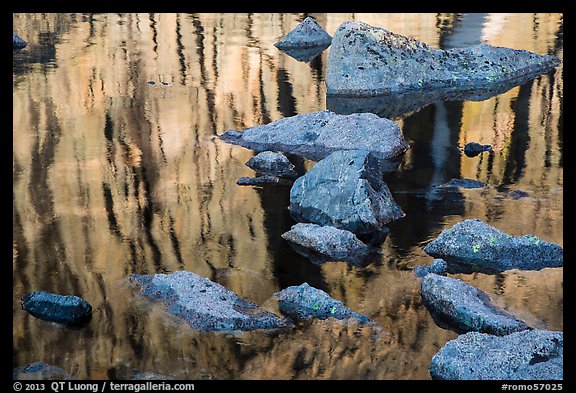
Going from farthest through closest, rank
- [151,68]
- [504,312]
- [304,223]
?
[151,68]
[304,223]
[504,312]

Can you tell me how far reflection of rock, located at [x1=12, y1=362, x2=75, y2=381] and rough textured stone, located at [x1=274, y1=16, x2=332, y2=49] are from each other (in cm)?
939

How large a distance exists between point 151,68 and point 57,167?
14.4 feet

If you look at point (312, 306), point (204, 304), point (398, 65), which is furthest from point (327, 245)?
point (398, 65)

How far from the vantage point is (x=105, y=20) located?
16141 millimetres

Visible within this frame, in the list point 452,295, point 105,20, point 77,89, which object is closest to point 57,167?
point 77,89

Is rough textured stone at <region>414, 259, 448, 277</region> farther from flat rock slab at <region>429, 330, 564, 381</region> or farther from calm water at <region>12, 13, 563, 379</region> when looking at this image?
flat rock slab at <region>429, 330, 564, 381</region>

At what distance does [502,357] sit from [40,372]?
2345mm

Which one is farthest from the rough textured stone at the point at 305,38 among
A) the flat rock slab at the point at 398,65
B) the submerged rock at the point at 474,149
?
the submerged rock at the point at 474,149

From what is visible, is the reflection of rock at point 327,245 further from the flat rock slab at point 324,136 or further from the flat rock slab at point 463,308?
the flat rock slab at point 324,136

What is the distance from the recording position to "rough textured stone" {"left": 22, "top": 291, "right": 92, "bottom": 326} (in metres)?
5.09

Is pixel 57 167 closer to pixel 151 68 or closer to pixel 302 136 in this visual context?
pixel 302 136

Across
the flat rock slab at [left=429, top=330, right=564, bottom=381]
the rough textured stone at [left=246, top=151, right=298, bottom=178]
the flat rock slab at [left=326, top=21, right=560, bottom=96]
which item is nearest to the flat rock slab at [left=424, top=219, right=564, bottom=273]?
the flat rock slab at [left=429, top=330, right=564, bottom=381]

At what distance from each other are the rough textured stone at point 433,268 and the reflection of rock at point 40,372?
2328 millimetres

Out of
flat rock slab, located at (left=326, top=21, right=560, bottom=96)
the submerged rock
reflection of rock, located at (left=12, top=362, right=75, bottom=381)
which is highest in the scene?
flat rock slab, located at (left=326, top=21, right=560, bottom=96)
